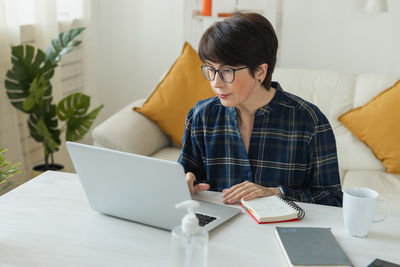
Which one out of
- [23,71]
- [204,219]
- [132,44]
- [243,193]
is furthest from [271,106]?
[132,44]

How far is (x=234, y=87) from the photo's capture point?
4.81 ft

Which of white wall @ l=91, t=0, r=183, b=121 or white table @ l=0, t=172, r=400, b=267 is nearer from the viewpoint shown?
white table @ l=0, t=172, r=400, b=267

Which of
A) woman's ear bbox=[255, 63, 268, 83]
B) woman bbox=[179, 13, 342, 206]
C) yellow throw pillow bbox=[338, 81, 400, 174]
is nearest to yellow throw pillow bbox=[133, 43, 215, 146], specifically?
yellow throw pillow bbox=[338, 81, 400, 174]

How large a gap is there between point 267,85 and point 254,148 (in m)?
0.20

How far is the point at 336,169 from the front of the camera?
A: 150cm

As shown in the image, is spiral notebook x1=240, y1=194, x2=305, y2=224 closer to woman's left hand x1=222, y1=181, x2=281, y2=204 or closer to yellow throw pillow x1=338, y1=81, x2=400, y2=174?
woman's left hand x1=222, y1=181, x2=281, y2=204

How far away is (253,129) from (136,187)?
53 cm

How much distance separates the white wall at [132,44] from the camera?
11.7 feet

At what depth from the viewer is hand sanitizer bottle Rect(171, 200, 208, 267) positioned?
2.92 ft

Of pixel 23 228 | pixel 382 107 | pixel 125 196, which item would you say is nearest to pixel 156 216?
pixel 125 196

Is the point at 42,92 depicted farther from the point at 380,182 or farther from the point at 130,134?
the point at 380,182

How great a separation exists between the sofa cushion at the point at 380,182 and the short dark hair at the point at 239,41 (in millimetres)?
1103

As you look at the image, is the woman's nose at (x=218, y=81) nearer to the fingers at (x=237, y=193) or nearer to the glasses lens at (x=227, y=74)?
the glasses lens at (x=227, y=74)

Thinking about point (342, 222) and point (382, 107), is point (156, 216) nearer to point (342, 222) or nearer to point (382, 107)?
point (342, 222)
